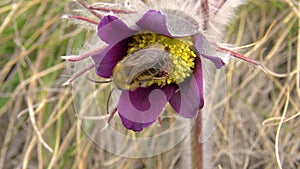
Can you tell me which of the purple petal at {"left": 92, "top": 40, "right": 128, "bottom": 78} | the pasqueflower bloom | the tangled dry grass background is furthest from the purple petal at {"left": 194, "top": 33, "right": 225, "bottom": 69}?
the tangled dry grass background

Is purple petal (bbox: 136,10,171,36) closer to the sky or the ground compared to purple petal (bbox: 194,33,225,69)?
closer to the sky

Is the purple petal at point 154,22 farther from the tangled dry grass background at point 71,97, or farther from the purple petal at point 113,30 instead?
the tangled dry grass background at point 71,97

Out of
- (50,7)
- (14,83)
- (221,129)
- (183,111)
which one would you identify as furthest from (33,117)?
(183,111)

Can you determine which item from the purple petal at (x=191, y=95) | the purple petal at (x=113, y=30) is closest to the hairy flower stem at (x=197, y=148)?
the purple petal at (x=191, y=95)

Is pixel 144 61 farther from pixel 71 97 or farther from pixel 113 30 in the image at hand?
pixel 71 97

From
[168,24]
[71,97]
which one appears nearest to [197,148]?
[168,24]

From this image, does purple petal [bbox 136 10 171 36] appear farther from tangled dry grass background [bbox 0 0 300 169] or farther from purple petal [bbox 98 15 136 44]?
tangled dry grass background [bbox 0 0 300 169]
